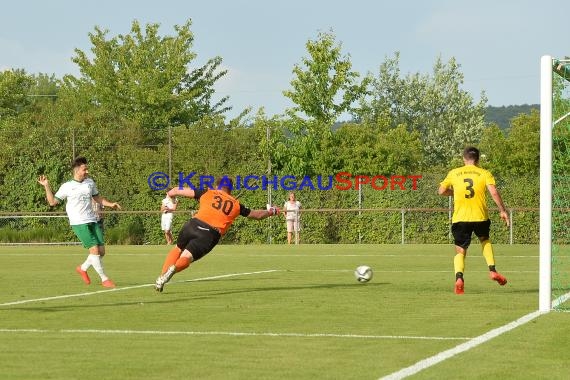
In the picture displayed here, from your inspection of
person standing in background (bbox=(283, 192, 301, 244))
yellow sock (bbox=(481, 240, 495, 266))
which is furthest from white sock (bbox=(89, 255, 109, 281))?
person standing in background (bbox=(283, 192, 301, 244))

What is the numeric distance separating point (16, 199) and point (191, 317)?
34.6 meters

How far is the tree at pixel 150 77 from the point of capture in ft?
201

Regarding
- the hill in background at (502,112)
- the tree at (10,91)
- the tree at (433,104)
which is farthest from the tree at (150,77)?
the hill in background at (502,112)

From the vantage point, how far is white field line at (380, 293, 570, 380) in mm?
8375

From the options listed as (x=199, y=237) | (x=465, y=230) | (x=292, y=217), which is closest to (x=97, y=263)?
(x=199, y=237)

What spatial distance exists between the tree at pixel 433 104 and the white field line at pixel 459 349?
87.3m

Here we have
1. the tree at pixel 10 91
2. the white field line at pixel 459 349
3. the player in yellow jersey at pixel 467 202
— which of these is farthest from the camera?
the tree at pixel 10 91

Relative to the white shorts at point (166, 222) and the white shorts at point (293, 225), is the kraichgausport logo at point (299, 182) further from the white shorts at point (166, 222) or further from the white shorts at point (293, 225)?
the white shorts at point (293, 225)

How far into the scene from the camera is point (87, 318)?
501 inches

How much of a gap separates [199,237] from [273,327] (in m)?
4.58

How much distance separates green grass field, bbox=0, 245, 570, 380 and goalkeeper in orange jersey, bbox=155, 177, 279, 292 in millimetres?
451

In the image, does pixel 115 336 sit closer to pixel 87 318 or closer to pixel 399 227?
pixel 87 318

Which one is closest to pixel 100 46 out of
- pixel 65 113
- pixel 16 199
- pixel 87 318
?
pixel 65 113

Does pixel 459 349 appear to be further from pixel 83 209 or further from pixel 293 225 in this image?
pixel 293 225
